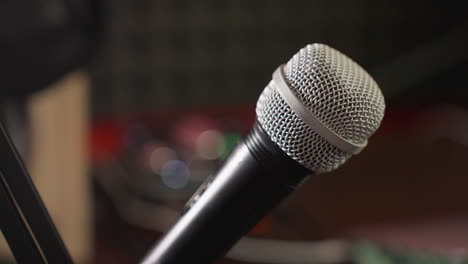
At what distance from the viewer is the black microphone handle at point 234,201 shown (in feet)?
1.64

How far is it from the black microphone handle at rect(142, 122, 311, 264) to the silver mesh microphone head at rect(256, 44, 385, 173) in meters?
0.01

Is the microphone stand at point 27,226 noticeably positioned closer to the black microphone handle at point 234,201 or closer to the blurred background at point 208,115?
the black microphone handle at point 234,201

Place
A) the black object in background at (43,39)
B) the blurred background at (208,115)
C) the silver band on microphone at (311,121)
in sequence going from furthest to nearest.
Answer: the blurred background at (208,115)
the black object in background at (43,39)
the silver band on microphone at (311,121)

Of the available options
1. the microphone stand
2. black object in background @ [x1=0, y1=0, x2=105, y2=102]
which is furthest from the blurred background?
the microphone stand

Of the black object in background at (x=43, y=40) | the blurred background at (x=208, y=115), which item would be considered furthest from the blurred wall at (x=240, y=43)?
the black object in background at (x=43, y=40)

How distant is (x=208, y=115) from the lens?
328 cm

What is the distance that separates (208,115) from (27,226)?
2786 millimetres

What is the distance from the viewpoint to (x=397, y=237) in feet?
6.11

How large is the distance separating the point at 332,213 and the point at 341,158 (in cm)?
161

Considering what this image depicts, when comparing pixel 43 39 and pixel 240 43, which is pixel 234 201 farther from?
pixel 240 43

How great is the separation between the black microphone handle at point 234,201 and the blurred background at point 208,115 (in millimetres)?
357

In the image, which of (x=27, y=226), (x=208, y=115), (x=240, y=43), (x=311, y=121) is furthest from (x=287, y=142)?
Result: (x=240, y=43)

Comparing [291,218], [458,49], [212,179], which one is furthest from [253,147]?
[458,49]

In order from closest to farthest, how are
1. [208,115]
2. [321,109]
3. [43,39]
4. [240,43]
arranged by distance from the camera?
[321,109] → [43,39] → [208,115] → [240,43]
